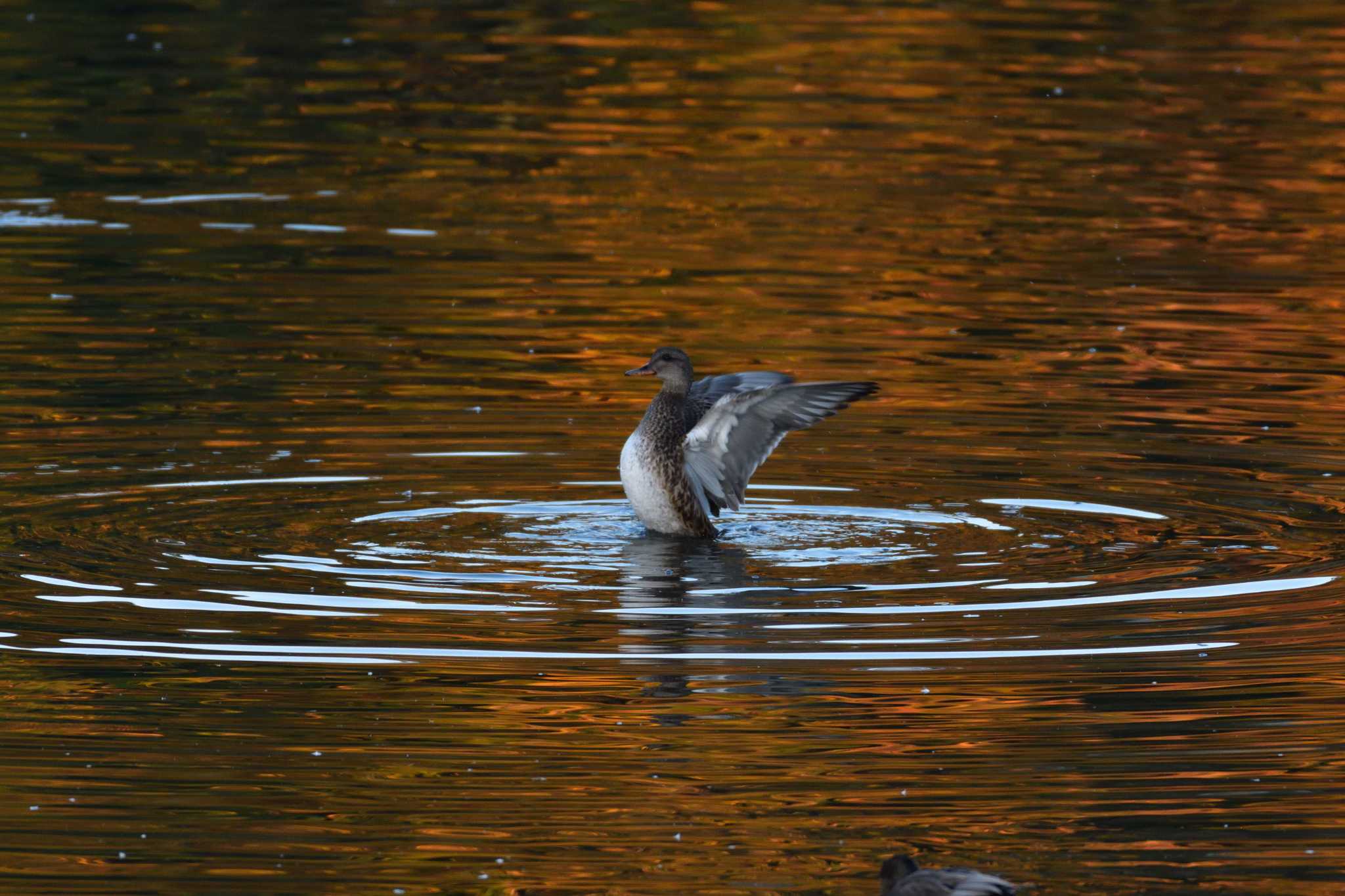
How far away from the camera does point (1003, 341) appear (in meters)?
17.6

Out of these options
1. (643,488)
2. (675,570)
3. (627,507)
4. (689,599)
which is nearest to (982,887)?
(689,599)

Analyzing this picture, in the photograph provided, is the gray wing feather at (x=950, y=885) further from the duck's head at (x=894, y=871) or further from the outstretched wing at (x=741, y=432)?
the outstretched wing at (x=741, y=432)

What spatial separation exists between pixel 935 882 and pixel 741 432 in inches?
248

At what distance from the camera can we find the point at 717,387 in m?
13.9

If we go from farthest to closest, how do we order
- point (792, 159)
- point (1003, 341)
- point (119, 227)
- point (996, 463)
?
point (792, 159), point (119, 227), point (1003, 341), point (996, 463)

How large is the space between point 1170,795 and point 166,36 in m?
25.8

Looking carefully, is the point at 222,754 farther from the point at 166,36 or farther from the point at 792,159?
the point at 166,36

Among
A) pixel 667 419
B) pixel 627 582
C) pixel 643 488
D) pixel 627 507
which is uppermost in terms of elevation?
pixel 667 419

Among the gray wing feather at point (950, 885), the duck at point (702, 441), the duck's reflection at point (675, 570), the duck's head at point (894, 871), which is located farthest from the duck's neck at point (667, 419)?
the gray wing feather at point (950, 885)

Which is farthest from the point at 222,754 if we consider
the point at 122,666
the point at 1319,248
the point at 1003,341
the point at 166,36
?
the point at 166,36

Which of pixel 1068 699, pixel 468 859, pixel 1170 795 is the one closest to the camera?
pixel 468 859

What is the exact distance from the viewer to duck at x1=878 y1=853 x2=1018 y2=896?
6801 mm

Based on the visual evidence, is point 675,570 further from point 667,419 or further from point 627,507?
point 627,507

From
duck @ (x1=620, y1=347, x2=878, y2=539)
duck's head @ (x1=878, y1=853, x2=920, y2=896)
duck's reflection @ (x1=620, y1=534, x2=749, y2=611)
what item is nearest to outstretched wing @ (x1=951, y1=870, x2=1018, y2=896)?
duck's head @ (x1=878, y1=853, x2=920, y2=896)
